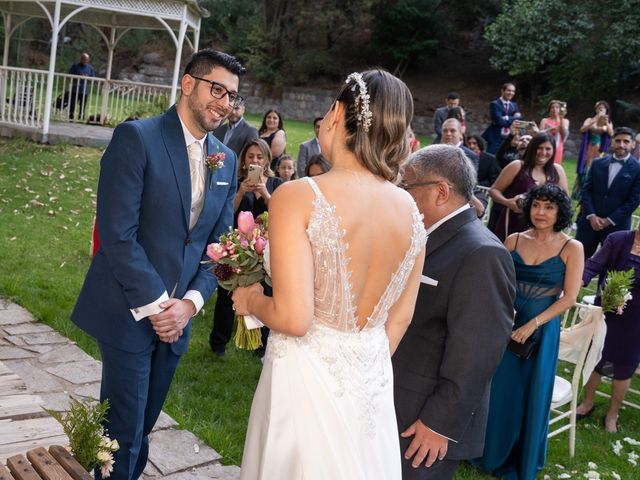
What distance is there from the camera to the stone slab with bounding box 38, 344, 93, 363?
558 centimetres

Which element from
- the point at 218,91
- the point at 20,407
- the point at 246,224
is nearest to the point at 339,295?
the point at 246,224

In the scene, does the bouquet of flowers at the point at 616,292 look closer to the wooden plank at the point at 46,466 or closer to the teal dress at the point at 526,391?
the teal dress at the point at 526,391

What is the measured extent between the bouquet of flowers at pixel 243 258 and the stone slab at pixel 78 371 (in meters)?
2.86

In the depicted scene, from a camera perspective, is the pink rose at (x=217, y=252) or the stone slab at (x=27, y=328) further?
the stone slab at (x=27, y=328)

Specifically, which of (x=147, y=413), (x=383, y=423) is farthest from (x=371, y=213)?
(x=147, y=413)

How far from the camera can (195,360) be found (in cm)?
624

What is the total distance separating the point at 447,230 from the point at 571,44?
3002 centimetres

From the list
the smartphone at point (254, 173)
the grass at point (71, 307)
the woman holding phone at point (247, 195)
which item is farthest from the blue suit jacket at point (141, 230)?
the woman holding phone at point (247, 195)

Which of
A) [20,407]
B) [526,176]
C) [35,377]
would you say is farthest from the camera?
[526,176]

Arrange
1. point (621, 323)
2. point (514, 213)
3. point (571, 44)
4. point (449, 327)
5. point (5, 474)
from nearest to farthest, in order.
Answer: point (5, 474)
point (449, 327)
point (621, 323)
point (514, 213)
point (571, 44)

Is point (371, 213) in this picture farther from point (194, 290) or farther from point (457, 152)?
point (194, 290)

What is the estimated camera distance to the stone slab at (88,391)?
500 cm

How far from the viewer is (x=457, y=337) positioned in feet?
9.83

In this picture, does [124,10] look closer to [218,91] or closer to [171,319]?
[218,91]
